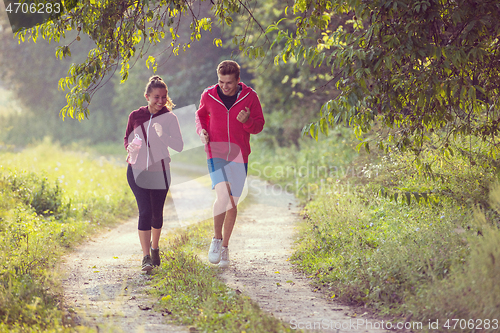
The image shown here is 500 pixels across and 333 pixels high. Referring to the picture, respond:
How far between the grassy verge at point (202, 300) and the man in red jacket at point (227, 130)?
0.48 m

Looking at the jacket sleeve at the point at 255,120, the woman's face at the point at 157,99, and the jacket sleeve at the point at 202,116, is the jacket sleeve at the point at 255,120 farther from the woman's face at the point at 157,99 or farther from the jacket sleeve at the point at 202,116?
the woman's face at the point at 157,99

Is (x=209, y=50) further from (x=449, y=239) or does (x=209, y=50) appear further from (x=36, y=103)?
(x=449, y=239)

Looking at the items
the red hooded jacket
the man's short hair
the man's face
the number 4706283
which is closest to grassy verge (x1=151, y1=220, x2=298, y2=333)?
the number 4706283

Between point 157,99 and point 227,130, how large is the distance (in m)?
0.85

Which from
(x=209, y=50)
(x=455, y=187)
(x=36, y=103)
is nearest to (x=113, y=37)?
(x=455, y=187)

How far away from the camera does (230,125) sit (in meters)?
4.93

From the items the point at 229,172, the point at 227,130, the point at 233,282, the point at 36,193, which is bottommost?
the point at 233,282

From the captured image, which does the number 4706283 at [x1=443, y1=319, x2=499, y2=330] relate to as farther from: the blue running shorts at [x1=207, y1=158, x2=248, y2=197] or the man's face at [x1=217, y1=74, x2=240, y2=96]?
the man's face at [x1=217, y1=74, x2=240, y2=96]

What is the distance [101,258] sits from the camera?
6.00m

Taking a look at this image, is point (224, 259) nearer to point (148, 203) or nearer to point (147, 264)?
point (147, 264)

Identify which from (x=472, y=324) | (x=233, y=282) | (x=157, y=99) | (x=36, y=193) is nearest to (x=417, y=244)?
(x=472, y=324)

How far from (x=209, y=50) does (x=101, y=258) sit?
66.5 ft

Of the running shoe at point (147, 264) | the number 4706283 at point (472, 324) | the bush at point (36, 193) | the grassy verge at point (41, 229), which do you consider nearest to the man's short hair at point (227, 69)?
the running shoe at point (147, 264)

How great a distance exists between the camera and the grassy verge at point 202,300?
3396 millimetres
